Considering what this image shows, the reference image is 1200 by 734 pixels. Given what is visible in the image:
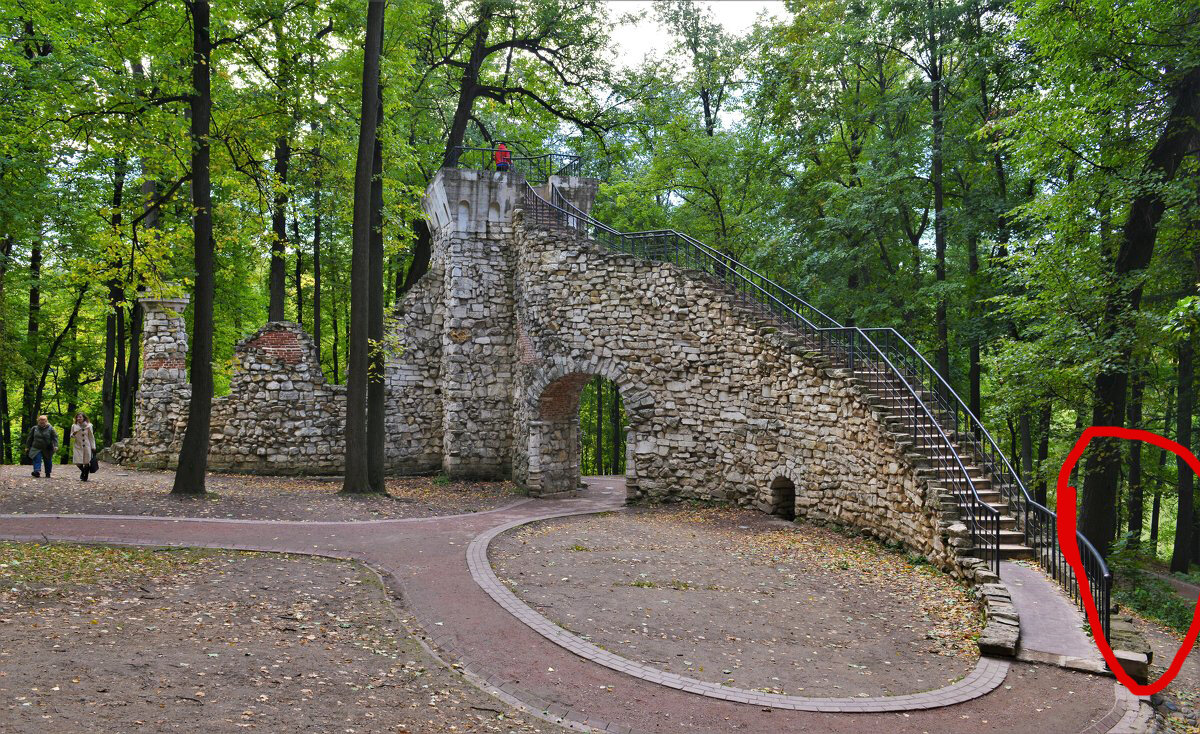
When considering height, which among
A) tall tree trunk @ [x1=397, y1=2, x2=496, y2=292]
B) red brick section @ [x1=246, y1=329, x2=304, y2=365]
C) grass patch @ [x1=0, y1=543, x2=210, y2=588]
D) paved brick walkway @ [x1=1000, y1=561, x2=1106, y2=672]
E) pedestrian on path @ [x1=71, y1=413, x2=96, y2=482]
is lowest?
paved brick walkway @ [x1=1000, y1=561, x2=1106, y2=672]

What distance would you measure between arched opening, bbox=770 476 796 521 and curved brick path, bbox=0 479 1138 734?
710cm

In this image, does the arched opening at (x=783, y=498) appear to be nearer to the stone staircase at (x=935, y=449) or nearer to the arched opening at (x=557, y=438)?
the stone staircase at (x=935, y=449)

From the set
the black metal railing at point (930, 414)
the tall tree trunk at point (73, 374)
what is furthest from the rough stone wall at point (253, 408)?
the tall tree trunk at point (73, 374)

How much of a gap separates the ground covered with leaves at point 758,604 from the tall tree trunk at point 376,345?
13.4ft

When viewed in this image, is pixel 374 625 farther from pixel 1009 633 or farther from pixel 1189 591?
pixel 1189 591

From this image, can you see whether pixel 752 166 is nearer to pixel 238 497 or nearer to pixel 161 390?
pixel 238 497

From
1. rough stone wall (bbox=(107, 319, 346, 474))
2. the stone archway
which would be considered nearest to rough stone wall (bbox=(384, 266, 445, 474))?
rough stone wall (bbox=(107, 319, 346, 474))

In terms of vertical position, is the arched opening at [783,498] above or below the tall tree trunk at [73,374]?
below

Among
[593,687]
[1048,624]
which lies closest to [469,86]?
[593,687]

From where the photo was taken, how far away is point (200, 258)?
1171 centimetres

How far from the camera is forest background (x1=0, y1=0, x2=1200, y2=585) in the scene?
10781 millimetres

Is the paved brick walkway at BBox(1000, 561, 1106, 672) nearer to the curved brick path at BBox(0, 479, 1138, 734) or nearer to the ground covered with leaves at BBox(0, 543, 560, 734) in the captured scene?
the curved brick path at BBox(0, 479, 1138, 734)

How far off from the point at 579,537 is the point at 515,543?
4.34ft

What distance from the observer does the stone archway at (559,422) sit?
1562 cm
